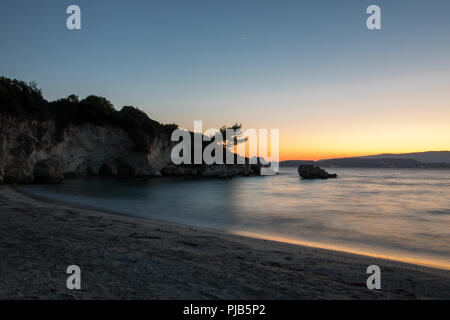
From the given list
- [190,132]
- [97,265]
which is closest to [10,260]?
[97,265]

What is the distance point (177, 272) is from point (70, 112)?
45192mm

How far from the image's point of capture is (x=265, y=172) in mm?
77000

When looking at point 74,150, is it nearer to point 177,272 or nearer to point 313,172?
point 313,172

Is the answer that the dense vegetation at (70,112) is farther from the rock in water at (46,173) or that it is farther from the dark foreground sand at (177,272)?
the dark foreground sand at (177,272)

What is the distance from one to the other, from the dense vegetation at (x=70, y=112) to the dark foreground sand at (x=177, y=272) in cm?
2990

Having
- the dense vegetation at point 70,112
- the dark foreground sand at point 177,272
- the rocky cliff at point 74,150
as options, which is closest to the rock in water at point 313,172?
the rocky cliff at point 74,150

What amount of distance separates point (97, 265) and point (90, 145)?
148ft

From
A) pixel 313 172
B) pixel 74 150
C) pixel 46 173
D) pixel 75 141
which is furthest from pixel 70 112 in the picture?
pixel 313 172

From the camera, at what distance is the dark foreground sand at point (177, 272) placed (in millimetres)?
3345

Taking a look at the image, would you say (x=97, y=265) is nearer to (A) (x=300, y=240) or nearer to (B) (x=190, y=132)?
(A) (x=300, y=240)

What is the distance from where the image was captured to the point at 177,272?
407cm

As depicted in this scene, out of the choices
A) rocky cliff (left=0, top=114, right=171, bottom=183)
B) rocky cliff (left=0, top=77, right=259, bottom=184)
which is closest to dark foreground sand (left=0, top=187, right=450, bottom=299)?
rocky cliff (left=0, top=77, right=259, bottom=184)

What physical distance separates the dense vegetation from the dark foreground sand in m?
29.9

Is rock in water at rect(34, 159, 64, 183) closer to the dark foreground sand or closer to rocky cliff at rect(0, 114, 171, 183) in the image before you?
rocky cliff at rect(0, 114, 171, 183)
